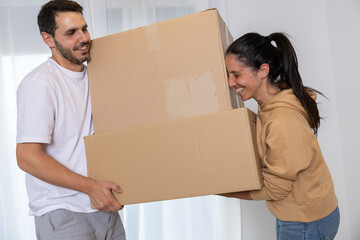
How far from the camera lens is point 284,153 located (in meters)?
1.01

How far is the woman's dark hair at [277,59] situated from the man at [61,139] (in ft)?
1.56

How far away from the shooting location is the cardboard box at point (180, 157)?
3.21 ft

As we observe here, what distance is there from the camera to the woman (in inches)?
39.9

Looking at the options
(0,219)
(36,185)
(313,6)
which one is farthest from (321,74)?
(0,219)

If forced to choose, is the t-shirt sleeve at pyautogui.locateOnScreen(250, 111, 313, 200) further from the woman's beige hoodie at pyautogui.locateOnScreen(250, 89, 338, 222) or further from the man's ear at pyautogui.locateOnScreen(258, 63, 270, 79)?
the man's ear at pyautogui.locateOnScreen(258, 63, 270, 79)

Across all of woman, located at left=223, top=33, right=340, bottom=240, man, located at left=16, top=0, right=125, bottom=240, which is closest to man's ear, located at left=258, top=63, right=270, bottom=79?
woman, located at left=223, top=33, right=340, bottom=240

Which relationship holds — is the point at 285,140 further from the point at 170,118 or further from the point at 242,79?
the point at 170,118

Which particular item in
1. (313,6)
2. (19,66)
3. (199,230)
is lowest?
(199,230)

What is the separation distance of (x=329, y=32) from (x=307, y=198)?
4.52ft

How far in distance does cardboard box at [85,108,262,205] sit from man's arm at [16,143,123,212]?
3cm

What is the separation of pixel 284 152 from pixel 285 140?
1.3 inches

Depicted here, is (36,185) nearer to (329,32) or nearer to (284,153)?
(284,153)

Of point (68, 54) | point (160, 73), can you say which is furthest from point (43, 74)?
point (160, 73)

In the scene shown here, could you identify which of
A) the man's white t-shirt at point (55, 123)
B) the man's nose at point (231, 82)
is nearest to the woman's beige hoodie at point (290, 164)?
the man's nose at point (231, 82)
